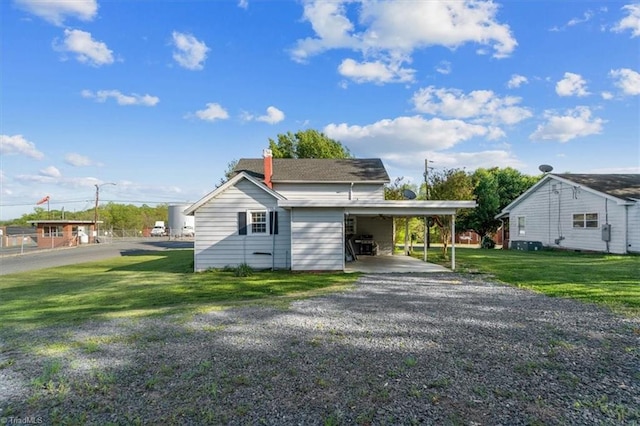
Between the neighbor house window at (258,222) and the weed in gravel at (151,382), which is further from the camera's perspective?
the neighbor house window at (258,222)

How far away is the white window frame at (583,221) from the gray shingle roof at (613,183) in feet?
4.57

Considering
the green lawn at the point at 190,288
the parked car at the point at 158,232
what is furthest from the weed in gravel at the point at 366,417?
the parked car at the point at 158,232

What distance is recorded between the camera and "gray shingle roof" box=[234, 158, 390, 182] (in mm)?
17594

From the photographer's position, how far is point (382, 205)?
11953 mm


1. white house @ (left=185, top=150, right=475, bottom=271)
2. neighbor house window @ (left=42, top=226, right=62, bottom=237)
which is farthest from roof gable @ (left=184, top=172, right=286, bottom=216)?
neighbor house window @ (left=42, top=226, right=62, bottom=237)

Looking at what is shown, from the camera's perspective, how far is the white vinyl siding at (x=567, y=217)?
17031 millimetres

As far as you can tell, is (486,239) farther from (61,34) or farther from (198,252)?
(61,34)

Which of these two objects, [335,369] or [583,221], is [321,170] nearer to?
[583,221]

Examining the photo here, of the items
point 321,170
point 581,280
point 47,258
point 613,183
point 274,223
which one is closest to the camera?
point 581,280

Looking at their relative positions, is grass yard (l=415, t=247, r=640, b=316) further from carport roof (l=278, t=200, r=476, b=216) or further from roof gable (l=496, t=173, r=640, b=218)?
roof gable (l=496, t=173, r=640, b=218)

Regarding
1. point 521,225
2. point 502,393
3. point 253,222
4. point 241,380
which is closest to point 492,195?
point 521,225

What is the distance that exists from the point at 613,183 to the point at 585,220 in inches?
108

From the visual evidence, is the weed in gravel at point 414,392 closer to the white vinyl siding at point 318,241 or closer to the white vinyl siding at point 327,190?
the white vinyl siding at point 318,241

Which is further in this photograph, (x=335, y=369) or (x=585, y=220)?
(x=585, y=220)
